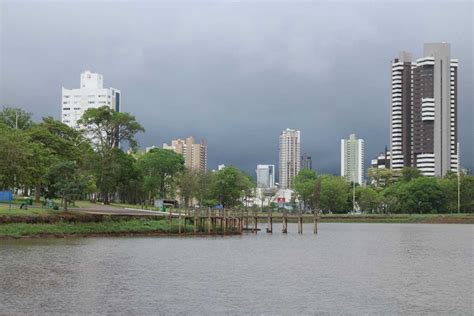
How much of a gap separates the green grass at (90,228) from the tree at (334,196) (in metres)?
98.6

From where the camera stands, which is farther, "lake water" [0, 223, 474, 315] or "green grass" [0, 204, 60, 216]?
"green grass" [0, 204, 60, 216]

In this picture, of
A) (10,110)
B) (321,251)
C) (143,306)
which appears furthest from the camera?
(10,110)

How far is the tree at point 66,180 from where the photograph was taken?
72375 mm

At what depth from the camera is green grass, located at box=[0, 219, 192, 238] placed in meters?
63.6

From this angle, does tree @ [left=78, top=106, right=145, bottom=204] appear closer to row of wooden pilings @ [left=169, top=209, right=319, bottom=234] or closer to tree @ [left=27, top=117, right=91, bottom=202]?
tree @ [left=27, top=117, right=91, bottom=202]

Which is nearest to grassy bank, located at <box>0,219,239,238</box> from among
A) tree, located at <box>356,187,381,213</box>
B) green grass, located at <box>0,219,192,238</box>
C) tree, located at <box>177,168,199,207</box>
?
green grass, located at <box>0,219,192,238</box>

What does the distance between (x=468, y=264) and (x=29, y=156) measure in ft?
152

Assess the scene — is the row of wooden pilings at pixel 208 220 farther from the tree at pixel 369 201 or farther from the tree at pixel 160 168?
the tree at pixel 369 201

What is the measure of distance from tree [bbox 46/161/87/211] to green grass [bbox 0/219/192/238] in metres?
4.54

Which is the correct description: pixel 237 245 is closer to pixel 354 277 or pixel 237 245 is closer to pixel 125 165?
pixel 354 277

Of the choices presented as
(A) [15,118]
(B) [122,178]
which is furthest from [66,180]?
(B) [122,178]

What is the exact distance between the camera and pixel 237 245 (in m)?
67.3

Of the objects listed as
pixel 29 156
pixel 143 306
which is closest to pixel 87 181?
pixel 29 156

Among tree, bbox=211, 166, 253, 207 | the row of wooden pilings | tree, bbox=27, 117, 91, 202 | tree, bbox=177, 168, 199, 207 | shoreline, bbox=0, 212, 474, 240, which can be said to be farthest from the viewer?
tree, bbox=211, 166, 253, 207
